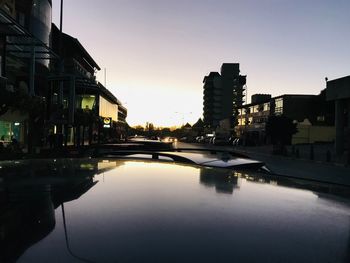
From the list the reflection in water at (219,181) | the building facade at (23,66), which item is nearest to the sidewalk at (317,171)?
the reflection in water at (219,181)

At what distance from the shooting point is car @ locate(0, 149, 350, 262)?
1.60 metres

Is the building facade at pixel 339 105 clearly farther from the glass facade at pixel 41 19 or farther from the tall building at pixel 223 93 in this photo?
the tall building at pixel 223 93

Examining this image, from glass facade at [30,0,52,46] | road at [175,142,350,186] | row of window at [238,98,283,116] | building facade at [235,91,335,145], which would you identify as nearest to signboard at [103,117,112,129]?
glass facade at [30,0,52,46]

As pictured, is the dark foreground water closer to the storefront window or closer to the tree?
the storefront window

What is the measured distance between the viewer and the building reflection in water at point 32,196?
168cm

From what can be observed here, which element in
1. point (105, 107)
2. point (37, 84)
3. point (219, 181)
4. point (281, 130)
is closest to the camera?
point (219, 181)

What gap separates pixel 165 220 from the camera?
6.62ft

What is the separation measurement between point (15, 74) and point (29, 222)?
3932 cm

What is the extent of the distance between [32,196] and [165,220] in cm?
84

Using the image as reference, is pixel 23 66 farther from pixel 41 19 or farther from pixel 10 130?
pixel 41 19

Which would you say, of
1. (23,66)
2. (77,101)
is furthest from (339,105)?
(77,101)

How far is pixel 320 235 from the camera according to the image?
186 cm

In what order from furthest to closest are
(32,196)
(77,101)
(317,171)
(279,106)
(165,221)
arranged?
(279,106) < (77,101) < (317,171) < (32,196) < (165,221)

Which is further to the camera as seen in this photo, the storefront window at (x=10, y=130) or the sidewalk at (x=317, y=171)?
the storefront window at (x=10, y=130)
